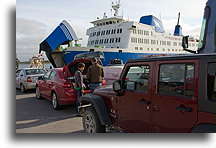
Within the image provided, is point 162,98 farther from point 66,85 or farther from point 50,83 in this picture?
point 50,83

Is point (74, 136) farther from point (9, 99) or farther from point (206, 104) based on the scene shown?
point (206, 104)

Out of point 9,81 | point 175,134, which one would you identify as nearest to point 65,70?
point 9,81

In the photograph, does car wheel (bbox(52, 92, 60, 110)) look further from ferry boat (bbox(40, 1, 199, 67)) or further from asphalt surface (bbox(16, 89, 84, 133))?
ferry boat (bbox(40, 1, 199, 67))

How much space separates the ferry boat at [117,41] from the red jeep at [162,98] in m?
12.7

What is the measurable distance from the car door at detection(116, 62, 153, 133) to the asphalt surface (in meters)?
1.53

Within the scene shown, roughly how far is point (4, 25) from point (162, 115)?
2.61 metres

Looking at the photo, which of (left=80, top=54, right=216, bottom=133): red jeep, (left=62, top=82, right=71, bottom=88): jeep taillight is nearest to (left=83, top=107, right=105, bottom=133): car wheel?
(left=80, top=54, right=216, bottom=133): red jeep

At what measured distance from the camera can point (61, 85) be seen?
18.0 feet

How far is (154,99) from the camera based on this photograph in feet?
7.60

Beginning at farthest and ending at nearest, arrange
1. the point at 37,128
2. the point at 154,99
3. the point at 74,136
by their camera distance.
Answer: the point at 37,128, the point at 74,136, the point at 154,99

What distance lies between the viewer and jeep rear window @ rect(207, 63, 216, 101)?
1.85 metres

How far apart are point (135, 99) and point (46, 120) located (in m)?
3.11

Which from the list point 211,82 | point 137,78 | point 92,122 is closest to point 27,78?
point 92,122

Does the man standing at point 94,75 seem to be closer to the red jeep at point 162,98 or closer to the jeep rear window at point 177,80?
the red jeep at point 162,98
